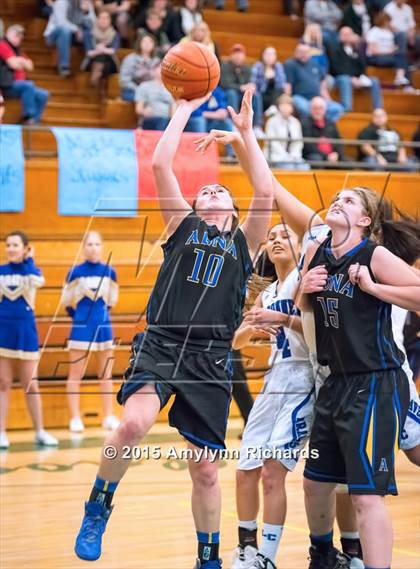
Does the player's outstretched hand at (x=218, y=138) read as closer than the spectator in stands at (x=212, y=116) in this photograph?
Yes

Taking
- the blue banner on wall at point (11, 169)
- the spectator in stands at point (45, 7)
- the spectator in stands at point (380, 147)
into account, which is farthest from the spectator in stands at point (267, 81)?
the blue banner on wall at point (11, 169)

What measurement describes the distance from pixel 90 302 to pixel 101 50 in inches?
183

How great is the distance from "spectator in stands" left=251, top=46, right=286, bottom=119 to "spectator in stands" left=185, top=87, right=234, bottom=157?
945 mm

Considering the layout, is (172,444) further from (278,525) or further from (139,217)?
(278,525)

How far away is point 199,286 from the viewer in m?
4.56

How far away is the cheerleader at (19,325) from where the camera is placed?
8641 mm

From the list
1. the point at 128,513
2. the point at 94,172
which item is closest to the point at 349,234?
the point at 128,513

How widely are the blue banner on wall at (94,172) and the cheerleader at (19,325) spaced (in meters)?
1.64

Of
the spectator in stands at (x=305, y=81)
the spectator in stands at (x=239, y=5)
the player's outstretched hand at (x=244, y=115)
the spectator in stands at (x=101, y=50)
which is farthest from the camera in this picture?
the spectator in stands at (x=239, y=5)

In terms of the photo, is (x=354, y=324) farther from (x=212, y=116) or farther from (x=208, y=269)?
(x=212, y=116)

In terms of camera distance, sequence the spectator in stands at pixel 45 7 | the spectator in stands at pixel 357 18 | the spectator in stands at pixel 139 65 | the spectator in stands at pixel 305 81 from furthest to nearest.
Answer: the spectator in stands at pixel 357 18 → the spectator in stands at pixel 45 7 → the spectator in stands at pixel 305 81 → the spectator in stands at pixel 139 65

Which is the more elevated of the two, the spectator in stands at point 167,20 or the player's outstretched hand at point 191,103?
the player's outstretched hand at point 191,103

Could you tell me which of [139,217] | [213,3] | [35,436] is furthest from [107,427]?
[213,3]

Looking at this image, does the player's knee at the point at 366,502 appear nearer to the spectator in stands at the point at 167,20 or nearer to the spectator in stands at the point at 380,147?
the spectator in stands at the point at 380,147
